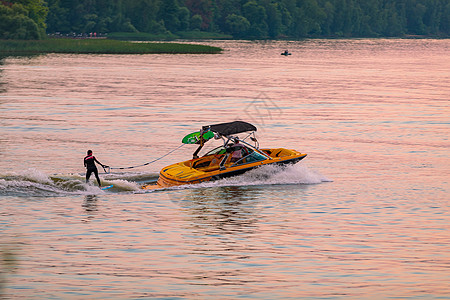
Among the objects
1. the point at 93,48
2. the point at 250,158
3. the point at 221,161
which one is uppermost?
the point at 250,158

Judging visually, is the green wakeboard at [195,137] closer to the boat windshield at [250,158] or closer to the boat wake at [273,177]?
the boat windshield at [250,158]

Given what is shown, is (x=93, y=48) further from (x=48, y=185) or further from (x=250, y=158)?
(x=48, y=185)

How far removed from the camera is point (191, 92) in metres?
85.8

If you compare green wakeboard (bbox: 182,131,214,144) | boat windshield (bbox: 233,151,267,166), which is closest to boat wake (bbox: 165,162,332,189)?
boat windshield (bbox: 233,151,267,166)

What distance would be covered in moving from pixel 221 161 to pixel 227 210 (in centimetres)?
526

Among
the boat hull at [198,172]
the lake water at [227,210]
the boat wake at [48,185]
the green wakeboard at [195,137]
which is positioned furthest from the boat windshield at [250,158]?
the boat wake at [48,185]

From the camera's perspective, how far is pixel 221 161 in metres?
35.6

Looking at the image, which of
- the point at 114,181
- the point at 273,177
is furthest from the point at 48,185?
the point at 273,177

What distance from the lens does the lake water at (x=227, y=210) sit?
21.2 m

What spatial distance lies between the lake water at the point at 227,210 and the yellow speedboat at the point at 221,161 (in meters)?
0.52

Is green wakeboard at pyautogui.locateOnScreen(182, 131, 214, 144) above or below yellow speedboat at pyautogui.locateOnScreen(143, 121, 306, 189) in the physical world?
above

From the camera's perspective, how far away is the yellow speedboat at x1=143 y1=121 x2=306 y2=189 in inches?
1384

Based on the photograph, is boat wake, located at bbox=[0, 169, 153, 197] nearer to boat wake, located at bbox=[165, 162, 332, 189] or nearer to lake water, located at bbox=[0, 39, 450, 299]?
lake water, located at bbox=[0, 39, 450, 299]

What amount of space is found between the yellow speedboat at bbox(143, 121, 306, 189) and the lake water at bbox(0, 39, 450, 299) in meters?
0.52
